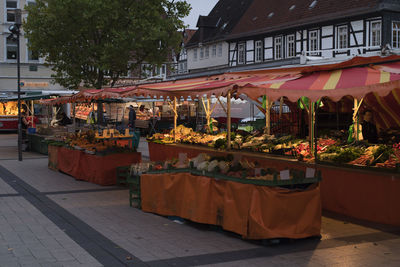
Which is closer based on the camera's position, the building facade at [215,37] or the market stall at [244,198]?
the market stall at [244,198]

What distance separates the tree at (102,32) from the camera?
26812mm

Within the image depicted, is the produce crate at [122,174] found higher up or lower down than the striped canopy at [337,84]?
lower down

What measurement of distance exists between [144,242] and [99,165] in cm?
570

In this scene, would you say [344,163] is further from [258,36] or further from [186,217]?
[258,36]

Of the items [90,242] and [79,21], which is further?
[79,21]

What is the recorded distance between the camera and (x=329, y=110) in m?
15.5

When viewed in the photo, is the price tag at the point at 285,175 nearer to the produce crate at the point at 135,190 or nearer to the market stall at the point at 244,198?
the market stall at the point at 244,198

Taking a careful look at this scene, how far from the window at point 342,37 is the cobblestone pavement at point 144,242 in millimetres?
23838

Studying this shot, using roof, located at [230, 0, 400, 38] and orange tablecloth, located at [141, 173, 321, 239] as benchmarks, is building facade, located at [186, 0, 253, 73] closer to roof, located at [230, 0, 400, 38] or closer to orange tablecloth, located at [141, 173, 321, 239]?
roof, located at [230, 0, 400, 38]

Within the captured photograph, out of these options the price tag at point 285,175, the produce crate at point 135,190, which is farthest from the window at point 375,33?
the price tag at point 285,175

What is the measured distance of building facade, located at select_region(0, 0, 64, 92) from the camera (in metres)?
46.3

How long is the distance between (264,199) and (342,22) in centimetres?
2631

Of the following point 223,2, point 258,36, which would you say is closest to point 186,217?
point 258,36

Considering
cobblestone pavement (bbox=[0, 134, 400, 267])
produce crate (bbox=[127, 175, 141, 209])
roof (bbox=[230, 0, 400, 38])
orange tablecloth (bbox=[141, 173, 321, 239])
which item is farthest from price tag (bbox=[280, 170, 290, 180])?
roof (bbox=[230, 0, 400, 38])
